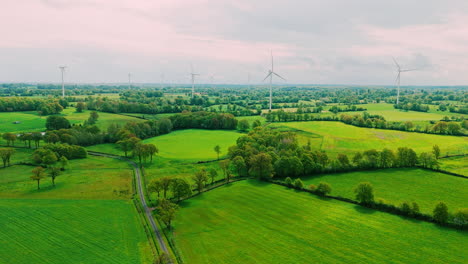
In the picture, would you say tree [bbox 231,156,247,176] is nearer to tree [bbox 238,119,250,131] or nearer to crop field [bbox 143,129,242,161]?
crop field [bbox 143,129,242,161]

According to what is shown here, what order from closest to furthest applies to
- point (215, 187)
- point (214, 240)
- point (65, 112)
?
1. point (214, 240)
2. point (215, 187)
3. point (65, 112)

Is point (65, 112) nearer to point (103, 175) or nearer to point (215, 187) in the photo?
point (103, 175)

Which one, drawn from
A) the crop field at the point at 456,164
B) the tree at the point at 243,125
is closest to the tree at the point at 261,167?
the crop field at the point at 456,164

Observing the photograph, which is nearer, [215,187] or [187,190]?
[187,190]

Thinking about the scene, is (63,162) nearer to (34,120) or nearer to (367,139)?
(34,120)

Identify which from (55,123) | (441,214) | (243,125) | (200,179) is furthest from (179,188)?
(55,123)

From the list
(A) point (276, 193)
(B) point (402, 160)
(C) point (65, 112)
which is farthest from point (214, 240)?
(C) point (65, 112)

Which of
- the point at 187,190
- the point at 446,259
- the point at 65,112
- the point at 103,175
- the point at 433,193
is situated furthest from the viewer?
the point at 65,112
